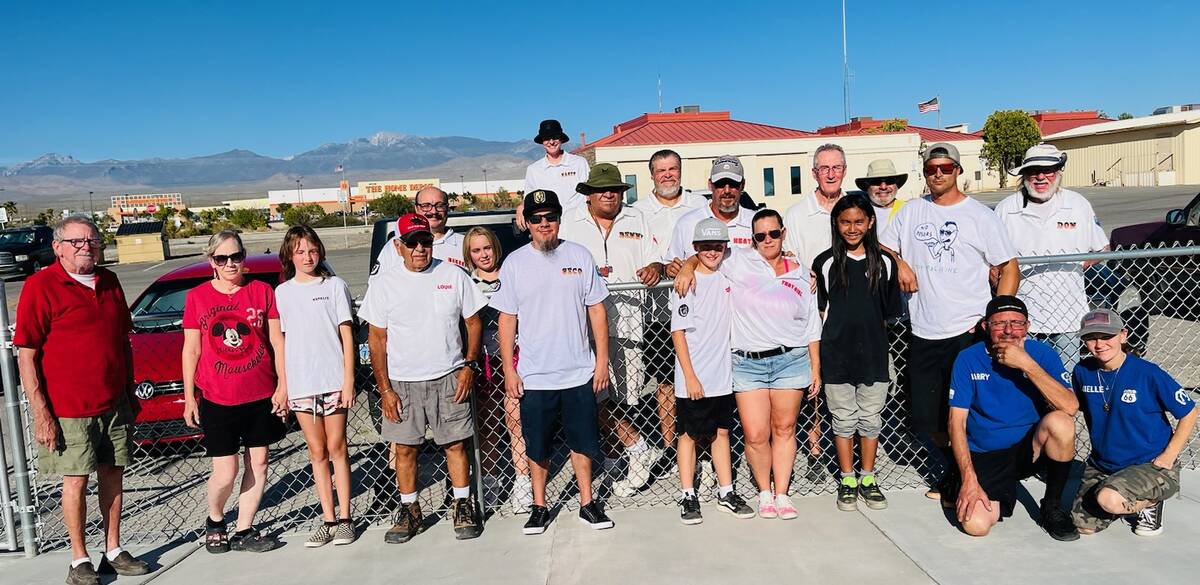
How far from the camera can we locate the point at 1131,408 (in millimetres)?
4031

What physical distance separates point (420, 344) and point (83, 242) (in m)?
1.74

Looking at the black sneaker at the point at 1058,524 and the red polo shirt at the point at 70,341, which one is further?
the black sneaker at the point at 1058,524

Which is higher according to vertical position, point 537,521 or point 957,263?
point 957,263

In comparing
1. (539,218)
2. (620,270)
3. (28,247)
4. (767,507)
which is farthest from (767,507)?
(28,247)

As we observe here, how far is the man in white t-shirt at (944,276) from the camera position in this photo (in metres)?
4.48

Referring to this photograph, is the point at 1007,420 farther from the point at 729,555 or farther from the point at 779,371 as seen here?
the point at 729,555

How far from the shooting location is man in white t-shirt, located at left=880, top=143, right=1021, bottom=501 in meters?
4.48

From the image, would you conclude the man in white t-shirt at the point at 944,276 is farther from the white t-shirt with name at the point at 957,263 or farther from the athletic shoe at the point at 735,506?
the athletic shoe at the point at 735,506

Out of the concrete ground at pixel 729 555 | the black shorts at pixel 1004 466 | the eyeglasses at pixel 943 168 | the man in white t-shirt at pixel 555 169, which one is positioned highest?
the man in white t-shirt at pixel 555 169

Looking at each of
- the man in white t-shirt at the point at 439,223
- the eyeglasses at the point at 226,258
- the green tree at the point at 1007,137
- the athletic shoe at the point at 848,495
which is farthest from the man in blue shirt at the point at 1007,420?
the green tree at the point at 1007,137

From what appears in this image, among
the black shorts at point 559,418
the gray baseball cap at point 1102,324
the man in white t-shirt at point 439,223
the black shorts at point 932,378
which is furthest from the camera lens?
the man in white t-shirt at point 439,223

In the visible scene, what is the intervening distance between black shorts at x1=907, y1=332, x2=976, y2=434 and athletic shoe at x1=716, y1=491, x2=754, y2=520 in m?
1.12

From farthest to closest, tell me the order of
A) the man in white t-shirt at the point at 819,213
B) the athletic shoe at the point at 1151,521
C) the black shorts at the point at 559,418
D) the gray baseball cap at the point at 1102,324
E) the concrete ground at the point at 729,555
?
1. the man in white t-shirt at the point at 819,213
2. the black shorts at the point at 559,418
3. the athletic shoe at the point at 1151,521
4. the gray baseball cap at the point at 1102,324
5. the concrete ground at the point at 729,555

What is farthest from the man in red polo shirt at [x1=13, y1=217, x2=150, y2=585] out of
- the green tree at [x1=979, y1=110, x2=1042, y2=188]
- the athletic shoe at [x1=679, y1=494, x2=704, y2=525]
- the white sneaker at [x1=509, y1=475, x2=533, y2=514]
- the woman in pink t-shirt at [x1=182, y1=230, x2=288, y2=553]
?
the green tree at [x1=979, y1=110, x2=1042, y2=188]
